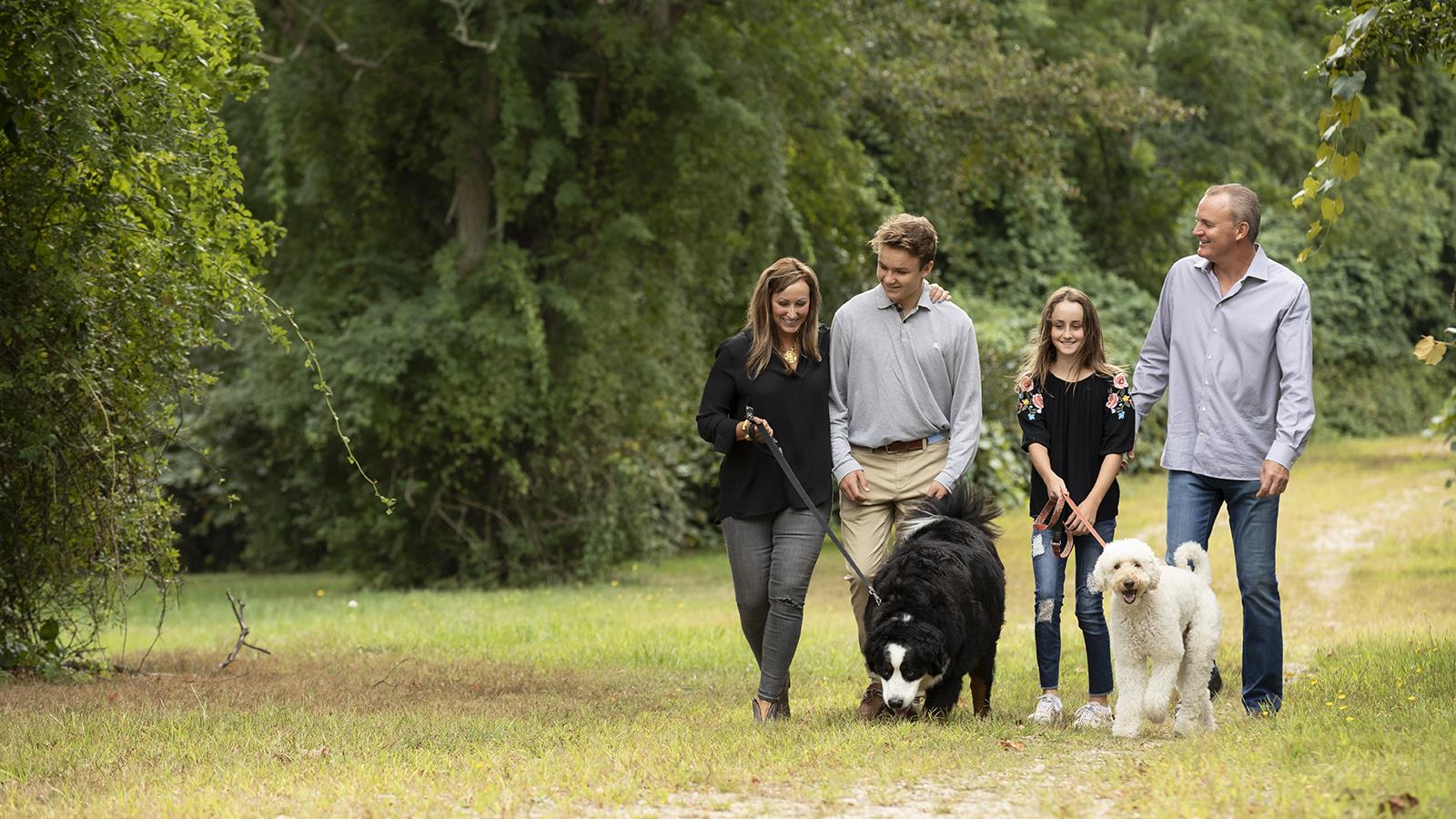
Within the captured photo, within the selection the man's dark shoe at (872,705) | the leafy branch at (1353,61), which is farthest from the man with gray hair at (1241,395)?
the man's dark shoe at (872,705)

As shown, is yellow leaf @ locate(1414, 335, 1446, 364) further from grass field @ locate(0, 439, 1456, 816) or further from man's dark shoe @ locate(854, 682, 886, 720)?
man's dark shoe @ locate(854, 682, 886, 720)

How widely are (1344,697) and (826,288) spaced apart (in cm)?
1416

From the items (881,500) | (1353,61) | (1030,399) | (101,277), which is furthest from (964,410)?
(101,277)

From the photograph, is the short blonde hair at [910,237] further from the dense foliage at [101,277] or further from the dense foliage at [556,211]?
the dense foliage at [556,211]

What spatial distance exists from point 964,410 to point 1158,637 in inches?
51.5

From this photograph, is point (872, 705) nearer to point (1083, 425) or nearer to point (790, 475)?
point (790, 475)

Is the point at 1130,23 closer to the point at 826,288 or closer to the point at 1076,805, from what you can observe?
the point at 826,288

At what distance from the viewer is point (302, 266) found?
1642cm

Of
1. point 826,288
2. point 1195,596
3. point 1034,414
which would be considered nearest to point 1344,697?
point 1195,596

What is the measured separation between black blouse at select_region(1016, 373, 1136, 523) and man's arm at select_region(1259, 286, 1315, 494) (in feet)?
2.19

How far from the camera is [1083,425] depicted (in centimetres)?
697

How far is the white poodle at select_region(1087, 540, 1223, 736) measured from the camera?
20.4 ft

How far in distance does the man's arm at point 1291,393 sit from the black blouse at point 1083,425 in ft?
2.19

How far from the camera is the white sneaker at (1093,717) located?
671cm
